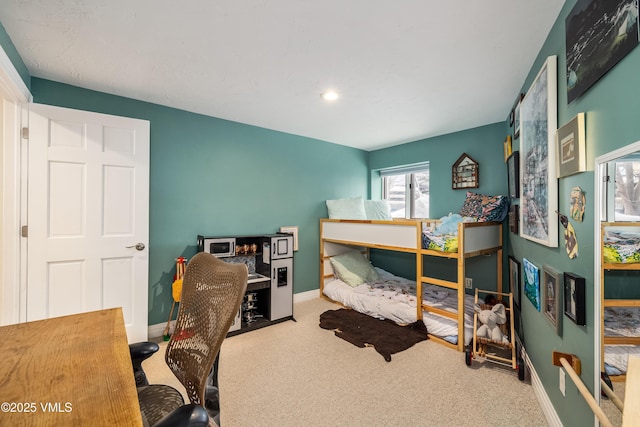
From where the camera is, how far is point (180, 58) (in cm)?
193

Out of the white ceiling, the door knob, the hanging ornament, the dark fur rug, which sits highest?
the white ceiling

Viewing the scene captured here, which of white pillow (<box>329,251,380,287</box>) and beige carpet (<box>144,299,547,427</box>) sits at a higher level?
white pillow (<box>329,251,380,287</box>)

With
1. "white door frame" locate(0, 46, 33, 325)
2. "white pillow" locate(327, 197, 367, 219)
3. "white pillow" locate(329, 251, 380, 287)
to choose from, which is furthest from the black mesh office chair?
"white pillow" locate(327, 197, 367, 219)

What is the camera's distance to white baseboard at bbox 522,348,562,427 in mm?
1557

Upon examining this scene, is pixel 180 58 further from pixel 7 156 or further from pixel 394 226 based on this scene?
pixel 394 226

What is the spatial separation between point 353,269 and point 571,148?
2902 mm

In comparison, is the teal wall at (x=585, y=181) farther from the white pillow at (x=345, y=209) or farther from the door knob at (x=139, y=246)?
the door knob at (x=139, y=246)

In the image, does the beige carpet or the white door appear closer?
the beige carpet

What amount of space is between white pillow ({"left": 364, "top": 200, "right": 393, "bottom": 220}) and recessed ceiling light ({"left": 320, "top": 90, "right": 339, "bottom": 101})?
1935 mm

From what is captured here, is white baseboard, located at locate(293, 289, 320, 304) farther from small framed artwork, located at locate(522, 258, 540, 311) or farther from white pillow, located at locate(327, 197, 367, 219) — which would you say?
small framed artwork, located at locate(522, 258, 540, 311)

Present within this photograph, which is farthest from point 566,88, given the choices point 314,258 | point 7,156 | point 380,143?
point 7,156

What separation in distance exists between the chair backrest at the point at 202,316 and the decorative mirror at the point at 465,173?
3.26m

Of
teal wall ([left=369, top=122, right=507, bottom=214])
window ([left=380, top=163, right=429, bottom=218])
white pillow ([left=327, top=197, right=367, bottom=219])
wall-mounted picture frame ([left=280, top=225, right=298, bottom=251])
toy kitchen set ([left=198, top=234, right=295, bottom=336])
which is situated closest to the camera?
toy kitchen set ([left=198, top=234, right=295, bottom=336])

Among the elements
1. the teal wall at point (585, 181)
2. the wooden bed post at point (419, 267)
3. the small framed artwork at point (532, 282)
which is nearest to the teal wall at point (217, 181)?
the wooden bed post at point (419, 267)
